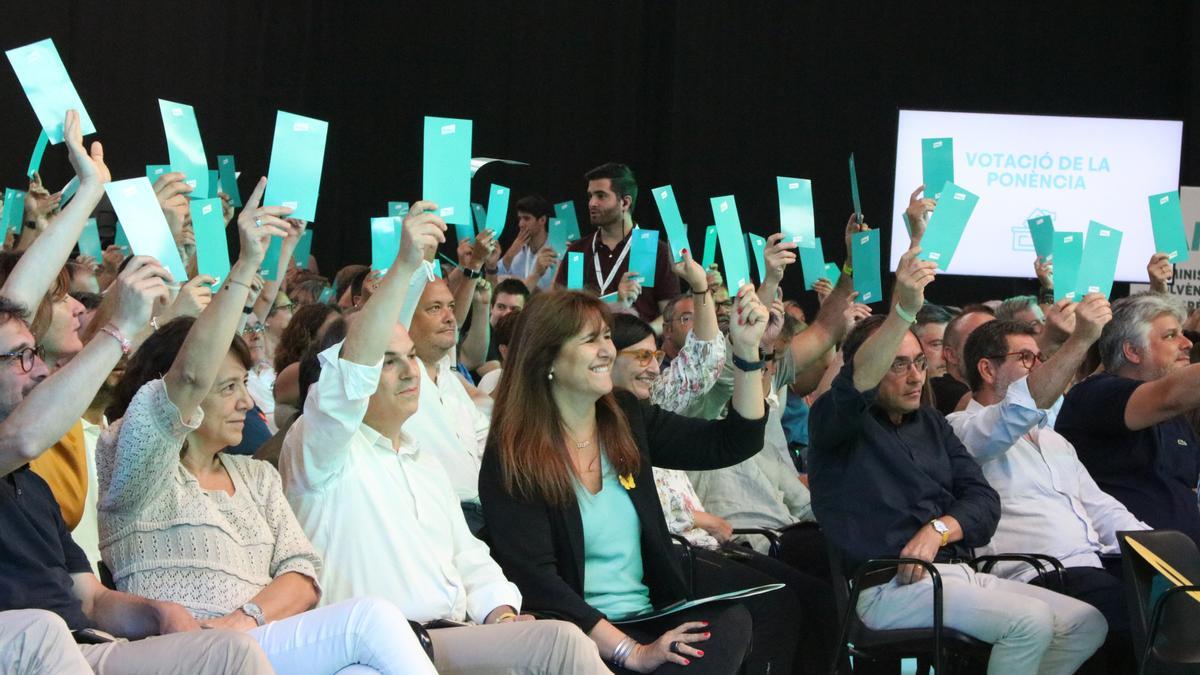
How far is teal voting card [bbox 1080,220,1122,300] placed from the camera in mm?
4516

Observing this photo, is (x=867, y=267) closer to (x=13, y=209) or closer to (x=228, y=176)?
(x=228, y=176)

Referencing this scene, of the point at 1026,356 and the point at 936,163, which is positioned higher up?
the point at 936,163

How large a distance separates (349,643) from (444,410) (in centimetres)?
129

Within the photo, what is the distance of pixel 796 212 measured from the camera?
4.43 m

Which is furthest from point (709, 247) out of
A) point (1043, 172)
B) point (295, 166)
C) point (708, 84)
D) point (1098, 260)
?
point (1043, 172)

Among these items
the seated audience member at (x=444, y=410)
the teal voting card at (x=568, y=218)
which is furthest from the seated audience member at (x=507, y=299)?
the seated audience member at (x=444, y=410)

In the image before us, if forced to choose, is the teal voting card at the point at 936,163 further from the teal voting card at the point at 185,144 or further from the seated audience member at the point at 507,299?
the teal voting card at the point at 185,144

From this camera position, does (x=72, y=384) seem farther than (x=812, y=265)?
No

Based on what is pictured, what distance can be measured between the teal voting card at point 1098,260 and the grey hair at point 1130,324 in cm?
19

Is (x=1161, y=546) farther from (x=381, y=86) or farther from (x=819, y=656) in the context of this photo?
(x=381, y=86)

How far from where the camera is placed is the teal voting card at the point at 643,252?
5.42 meters

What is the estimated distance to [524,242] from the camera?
7.75m

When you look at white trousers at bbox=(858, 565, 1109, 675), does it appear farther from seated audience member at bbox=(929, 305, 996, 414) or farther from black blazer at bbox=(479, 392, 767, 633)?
seated audience member at bbox=(929, 305, 996, 414)

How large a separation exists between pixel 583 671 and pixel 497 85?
724cm
